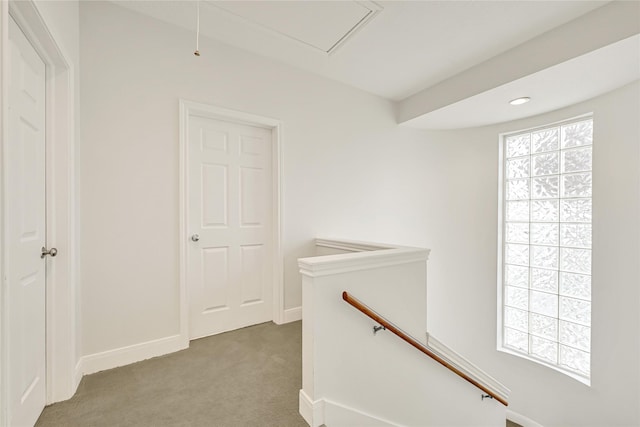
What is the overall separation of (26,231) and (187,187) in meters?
1.01

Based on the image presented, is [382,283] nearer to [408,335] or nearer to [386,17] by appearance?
[408,335]

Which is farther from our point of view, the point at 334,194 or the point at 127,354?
the point at 334,194

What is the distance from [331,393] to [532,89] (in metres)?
3.11

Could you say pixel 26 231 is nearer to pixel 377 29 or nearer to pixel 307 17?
pixel 307 17

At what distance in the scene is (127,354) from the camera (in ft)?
6.54

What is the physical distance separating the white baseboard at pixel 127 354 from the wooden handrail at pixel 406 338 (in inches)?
59.3

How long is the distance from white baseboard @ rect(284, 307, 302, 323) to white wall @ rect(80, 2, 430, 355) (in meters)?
0.05

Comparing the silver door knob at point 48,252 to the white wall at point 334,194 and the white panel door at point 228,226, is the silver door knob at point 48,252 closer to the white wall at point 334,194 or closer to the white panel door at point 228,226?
the white wall at point 334,194

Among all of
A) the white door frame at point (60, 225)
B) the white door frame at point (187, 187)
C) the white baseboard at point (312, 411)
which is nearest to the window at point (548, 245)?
the white door frame at point (187, 187)

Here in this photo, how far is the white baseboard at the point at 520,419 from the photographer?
3511 millimetres

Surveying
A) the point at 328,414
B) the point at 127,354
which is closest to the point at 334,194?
the point at 328,414

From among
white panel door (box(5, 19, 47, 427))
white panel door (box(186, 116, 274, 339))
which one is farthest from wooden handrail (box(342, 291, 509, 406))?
white panel door (box(5, 19, 47, 427))

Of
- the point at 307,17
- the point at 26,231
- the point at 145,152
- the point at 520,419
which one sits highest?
the point at 307,17

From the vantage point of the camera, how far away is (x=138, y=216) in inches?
80.9
